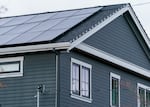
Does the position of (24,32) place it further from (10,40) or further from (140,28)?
(140,28)

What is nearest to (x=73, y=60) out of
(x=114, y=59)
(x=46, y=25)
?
(x=46, y=25)

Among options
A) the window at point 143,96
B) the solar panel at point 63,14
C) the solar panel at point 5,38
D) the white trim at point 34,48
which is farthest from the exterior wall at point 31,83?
the window at point 143,96

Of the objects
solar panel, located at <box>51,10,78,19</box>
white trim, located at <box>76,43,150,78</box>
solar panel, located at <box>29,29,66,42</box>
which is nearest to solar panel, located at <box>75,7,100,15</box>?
solar panel, located at <box>51,10,78,19</box>

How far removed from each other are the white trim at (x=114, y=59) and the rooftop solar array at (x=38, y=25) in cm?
134

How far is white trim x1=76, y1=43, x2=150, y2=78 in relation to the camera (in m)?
31.6

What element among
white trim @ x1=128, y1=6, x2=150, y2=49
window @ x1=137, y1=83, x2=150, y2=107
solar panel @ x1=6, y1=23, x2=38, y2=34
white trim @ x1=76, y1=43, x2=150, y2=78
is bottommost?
window @ x1=137, y1=83, x2=150, y2=107

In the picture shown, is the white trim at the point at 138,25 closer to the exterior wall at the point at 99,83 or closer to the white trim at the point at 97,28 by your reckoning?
the white trim at the point at 97,28

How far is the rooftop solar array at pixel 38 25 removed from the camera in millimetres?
31233

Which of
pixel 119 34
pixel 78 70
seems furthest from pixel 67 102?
pixel 119 34

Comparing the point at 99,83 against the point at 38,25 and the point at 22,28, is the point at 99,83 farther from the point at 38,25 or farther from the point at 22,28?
the point at 22,28

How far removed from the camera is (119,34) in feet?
120

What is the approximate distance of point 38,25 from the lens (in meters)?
33.9

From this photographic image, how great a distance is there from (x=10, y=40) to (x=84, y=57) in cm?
378

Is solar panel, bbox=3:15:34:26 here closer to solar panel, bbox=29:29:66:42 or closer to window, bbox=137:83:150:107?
solar panel, bbox=29:29:66:42
